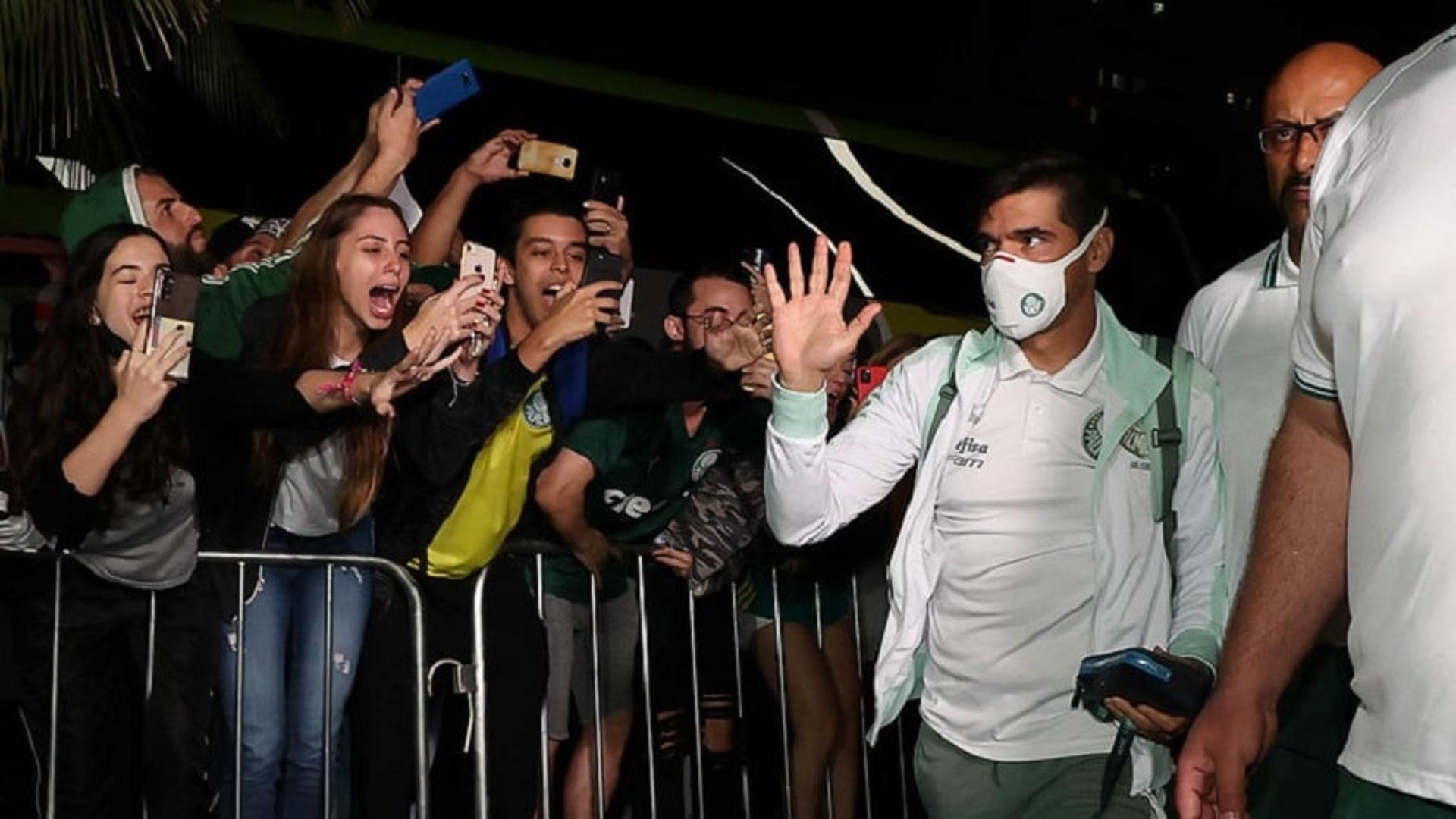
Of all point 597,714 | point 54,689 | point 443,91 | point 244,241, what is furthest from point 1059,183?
point 244,241

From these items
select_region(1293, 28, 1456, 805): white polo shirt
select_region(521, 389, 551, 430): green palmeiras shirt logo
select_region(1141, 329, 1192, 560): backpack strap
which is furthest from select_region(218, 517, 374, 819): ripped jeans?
select_region(1293, 28, 1456, 805): white polo shirt

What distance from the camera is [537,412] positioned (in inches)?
206

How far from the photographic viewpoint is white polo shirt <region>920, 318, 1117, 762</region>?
3930 millimetres

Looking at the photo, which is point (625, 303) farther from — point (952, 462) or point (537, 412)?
point (952, 462)

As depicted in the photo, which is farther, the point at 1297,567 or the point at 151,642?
the point at 151,642

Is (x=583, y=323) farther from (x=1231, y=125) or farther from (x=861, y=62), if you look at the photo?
(x=1231, y=125)

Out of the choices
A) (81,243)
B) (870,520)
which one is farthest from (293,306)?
(870,520)

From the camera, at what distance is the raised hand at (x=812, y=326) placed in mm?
3920

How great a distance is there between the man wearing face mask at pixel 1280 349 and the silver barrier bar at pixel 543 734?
6.18 ft

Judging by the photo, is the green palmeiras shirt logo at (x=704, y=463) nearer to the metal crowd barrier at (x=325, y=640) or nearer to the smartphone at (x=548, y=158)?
the smartphone at (x=548, y=158)

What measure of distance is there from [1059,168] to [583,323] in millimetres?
1366

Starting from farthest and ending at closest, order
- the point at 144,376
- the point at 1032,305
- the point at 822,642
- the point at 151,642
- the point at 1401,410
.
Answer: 1. the point at 822,642
2. the point at 151,642
3. the point at 144,376
4. the point at 1032,305
5. the point at 1401,410

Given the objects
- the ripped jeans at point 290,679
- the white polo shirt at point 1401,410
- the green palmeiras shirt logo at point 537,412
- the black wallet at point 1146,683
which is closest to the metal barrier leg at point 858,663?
the green palmeiras shirt logo at point 537,412

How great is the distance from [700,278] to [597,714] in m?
1.71
